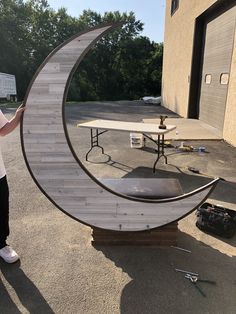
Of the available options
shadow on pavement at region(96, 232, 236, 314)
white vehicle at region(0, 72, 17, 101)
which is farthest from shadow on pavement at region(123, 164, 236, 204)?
white vehicle at region(0, 72, 17, 101)

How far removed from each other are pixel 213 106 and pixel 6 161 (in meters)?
6.50

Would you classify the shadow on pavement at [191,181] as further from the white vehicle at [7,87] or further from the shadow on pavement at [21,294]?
the white vehicle at [7,87]

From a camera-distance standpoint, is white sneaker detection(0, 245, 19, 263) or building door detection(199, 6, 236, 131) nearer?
white sneaker detection(0, 245, 19, 263)

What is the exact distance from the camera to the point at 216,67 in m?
9.20

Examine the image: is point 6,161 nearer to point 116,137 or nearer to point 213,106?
point 116,137

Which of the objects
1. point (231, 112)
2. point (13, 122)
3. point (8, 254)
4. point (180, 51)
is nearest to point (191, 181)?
point (8, 254)

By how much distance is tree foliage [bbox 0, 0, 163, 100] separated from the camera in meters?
29.3

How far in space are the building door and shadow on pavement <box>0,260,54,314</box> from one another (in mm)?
7152

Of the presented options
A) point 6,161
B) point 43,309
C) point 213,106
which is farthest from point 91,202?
point 213,106

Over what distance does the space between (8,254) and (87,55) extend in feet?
96.6

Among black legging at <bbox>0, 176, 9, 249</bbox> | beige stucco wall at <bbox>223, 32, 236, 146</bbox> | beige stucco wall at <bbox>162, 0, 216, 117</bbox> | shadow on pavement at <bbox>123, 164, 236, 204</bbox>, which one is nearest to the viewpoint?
black legging at <bbox>0, 176, 9, 249</bbox>

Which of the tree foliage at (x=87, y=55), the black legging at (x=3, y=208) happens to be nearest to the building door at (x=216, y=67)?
the black legging at (x=3, y=208)

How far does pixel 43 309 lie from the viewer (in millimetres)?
2203

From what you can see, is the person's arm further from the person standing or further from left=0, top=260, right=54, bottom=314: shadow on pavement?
left=0, top=260, right=54, bottom=314: shadow on pavement
